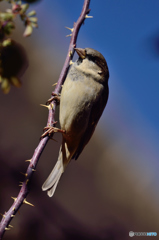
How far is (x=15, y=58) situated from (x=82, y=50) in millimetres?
1060

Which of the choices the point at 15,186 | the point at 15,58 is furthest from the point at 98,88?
the point at 15,186

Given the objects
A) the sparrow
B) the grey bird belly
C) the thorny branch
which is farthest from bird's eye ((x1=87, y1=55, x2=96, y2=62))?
the thorny branch

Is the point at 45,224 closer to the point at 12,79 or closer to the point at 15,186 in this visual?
the point at 15,186

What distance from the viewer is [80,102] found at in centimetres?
139

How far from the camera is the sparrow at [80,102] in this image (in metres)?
1.40

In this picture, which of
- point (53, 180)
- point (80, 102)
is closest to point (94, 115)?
point (80, 102)

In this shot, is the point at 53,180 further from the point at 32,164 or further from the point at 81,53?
the point at 81,53

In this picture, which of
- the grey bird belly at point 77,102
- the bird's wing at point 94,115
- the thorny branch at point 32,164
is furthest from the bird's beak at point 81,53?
the thorny branch at point 32,164

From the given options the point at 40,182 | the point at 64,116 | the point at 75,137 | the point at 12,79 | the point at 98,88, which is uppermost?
the point at 12,79

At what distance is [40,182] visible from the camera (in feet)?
8.13

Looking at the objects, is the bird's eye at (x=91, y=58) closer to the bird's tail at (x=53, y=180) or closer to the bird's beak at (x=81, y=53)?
the bird's beak at (x=81, y=53)

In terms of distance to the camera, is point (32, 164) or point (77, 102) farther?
point (77, 102)

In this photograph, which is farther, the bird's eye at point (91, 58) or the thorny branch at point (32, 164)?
the bird's eye at point (91, 58)

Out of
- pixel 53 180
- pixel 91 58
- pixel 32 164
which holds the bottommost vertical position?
pixel 53 180
